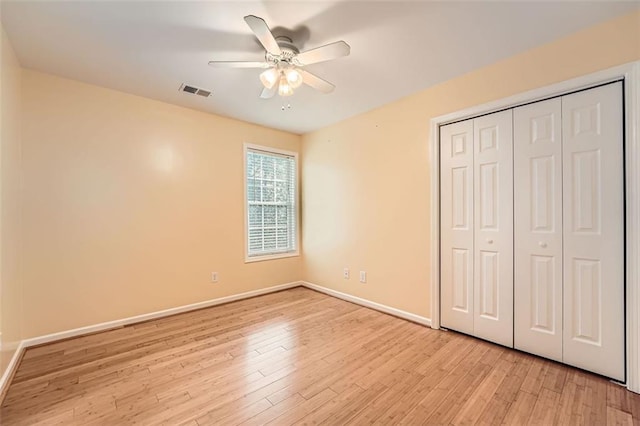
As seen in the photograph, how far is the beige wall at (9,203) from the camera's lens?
75.0 inches

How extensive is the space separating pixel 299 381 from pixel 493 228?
6.97 ft

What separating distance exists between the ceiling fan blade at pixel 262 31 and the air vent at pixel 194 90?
1421 millimetres

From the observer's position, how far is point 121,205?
2906 millimetres

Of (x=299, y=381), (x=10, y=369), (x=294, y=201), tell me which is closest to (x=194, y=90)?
(x=294, y=201)

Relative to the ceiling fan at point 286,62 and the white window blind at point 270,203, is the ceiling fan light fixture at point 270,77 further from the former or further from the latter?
the white window blind at point 270,203

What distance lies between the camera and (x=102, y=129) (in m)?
2.80

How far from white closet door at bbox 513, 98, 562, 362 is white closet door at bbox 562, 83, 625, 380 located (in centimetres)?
6

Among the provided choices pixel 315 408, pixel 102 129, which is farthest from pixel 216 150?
pixel 315 408

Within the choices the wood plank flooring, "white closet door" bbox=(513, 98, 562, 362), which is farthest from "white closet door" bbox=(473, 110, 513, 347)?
the wood plank flooring

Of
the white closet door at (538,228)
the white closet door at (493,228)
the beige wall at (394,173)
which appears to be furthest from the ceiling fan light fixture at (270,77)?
the white closet door at (538,228)

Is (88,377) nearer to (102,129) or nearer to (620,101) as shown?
(102,129)

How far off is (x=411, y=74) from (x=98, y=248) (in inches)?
143

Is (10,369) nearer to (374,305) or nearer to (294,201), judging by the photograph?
(374,305)

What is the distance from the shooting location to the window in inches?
157
